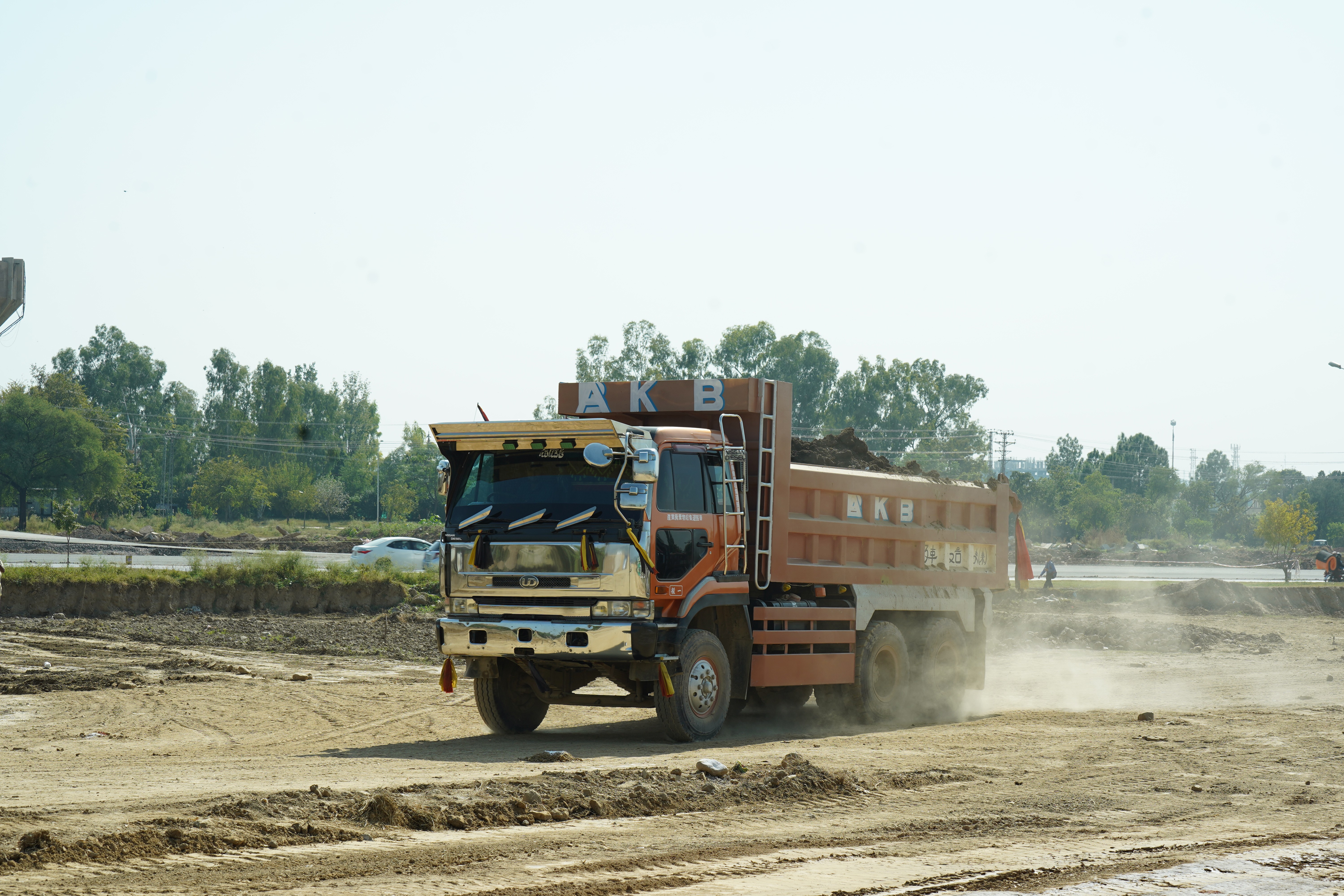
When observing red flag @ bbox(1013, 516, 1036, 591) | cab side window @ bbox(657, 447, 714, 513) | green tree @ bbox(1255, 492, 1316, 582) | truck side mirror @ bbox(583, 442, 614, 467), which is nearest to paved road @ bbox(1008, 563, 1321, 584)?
green tree @ bbox(1255, 492, 1316, 582)

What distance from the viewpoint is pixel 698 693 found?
12.7 metres

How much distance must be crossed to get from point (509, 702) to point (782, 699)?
382cm

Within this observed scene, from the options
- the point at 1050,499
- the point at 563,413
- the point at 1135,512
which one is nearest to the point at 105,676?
the point at 563,413

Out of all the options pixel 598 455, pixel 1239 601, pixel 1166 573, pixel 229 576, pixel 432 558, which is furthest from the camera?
pixel 1166 573

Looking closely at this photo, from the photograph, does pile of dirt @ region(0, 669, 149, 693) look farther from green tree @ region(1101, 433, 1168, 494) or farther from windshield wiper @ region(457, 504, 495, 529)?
green tree @ region(1101, 433, 1168, 494)

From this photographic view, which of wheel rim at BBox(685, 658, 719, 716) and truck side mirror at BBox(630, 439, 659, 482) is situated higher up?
truck side mirror at BBox(630, 439, 659, 482)

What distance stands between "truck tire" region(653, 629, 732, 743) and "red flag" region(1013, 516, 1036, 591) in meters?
6.67

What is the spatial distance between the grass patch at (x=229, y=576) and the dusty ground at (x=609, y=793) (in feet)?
35.1

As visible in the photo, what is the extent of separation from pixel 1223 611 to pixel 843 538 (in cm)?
2859

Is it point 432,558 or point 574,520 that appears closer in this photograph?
point 574,520

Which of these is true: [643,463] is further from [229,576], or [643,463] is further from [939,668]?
[229,576]

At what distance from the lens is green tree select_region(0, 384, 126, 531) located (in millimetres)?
79500

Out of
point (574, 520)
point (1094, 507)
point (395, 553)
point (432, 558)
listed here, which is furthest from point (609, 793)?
A: point (1094, 507)

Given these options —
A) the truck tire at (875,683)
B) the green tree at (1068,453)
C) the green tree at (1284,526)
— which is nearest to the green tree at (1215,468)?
the green tree at (1068,453)
